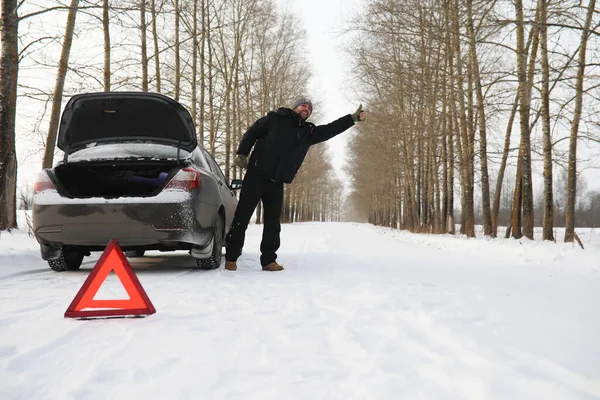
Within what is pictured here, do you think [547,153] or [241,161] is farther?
[547,153]

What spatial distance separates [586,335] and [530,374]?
890mm

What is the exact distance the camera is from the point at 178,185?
4.23 m

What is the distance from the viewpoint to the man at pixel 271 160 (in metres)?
4.90

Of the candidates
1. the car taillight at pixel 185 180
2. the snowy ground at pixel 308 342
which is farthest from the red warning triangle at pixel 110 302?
the car taillight at pixel 185 180

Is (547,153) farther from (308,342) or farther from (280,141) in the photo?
(308,342)

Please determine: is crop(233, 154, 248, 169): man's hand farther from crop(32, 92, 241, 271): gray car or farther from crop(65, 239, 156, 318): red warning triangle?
crop(65, 239, 156, 318): red warning triangle

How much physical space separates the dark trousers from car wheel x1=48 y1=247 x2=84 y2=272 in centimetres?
185

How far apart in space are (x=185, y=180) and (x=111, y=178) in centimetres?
138

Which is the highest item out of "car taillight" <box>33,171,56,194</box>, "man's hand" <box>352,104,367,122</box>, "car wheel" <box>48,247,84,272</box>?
"man's hand" <box>352,104,367,122</box>

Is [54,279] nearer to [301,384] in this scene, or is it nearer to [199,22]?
[301,384]

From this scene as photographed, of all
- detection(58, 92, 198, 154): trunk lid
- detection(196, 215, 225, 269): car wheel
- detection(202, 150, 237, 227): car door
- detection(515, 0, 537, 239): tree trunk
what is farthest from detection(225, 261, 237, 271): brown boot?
detection(515, 0, 537, 239): tree trunk

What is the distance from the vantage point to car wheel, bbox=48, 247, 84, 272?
446 centimetres

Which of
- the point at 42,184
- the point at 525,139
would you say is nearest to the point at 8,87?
the point at 42,184

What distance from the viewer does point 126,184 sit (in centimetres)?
520
